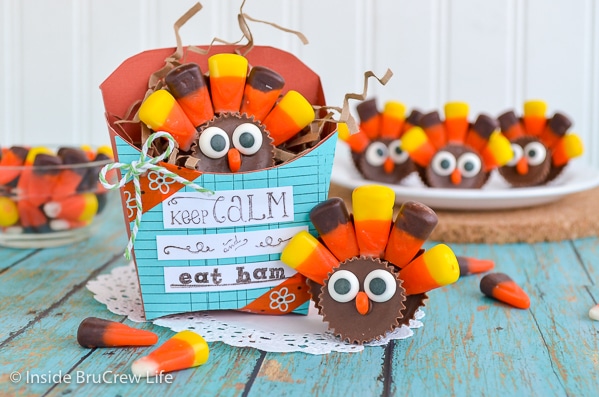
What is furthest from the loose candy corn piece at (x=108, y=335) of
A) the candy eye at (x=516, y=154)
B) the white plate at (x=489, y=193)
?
the candy eye at (x=516, y=154)

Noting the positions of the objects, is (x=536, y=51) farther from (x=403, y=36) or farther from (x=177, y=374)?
(x=177, y=374)

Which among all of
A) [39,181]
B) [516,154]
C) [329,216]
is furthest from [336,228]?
[516,154]

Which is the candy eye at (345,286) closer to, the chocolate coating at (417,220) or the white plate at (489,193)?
the chocolate coating at (417,220)

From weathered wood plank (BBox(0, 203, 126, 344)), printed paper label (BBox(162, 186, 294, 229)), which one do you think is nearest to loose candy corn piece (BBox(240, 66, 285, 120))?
printed paper label (BBox(162, 186, 294, 229))

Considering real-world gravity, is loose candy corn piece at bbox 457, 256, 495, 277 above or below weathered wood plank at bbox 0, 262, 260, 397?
above

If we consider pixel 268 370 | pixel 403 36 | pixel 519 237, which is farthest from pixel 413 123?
pixel 268 370

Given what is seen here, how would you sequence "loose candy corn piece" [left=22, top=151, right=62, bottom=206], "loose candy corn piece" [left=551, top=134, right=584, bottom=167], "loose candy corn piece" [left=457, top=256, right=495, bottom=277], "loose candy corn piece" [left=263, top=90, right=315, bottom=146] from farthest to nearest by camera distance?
"loose candy corn piece" [left=551, top=134, right=584, bottom=167] → "loose candy corn piece" [left=22, top=151, right=62, bottom=206] → "loose candy corn piece" [left=457, top=256, right=495, bottom=277] → "loose candy corn piece" [left=263, top=90, right=315, bottom=146]

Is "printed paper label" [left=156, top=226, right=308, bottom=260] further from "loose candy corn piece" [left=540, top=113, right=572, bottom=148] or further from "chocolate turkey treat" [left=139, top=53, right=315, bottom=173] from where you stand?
"loose candy corn piece" [left=540, top=113, right=572, bottom=148]
